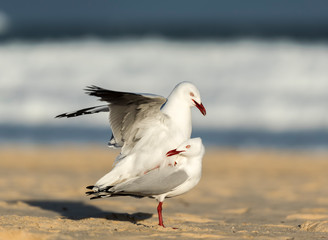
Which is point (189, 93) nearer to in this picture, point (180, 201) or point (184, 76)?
point (180, 201)

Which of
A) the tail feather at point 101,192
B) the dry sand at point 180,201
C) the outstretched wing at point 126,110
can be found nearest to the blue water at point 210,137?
the dry sand at point 180,201

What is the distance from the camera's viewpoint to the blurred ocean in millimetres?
12219

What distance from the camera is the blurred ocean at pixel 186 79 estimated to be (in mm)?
12219

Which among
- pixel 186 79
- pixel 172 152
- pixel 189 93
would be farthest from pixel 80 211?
pixel 186 79

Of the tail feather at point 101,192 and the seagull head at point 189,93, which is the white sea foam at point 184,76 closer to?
the seagull head at point 189,93

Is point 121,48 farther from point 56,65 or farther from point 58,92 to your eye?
point 58,92

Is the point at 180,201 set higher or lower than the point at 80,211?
higher

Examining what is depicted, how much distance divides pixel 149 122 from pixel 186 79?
1256 cm

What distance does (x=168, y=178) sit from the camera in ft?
14.0

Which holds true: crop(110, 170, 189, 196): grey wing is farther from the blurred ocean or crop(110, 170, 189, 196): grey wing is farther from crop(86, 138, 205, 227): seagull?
the blurred ocean

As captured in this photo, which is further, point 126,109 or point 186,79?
point 186,79

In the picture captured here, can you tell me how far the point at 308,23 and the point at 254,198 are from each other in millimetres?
17387

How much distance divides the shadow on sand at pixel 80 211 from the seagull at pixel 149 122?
0.57 metres

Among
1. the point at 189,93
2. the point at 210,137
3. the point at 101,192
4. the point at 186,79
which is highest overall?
the point at 186,79
